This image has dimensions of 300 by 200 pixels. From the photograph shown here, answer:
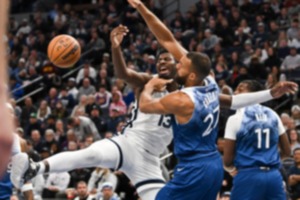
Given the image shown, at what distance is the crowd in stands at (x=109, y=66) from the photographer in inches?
549

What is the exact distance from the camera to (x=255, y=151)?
722cm

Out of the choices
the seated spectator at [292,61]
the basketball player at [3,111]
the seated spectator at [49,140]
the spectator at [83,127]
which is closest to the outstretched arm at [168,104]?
the basketball player at [3,111]

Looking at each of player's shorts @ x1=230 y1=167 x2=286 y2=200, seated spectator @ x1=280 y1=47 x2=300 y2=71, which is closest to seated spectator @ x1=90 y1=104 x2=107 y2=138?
seated spectator @ x1=280 y1=47 x2=300 y2=71

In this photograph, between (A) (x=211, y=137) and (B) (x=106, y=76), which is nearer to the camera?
(A) (x=211, y=137)

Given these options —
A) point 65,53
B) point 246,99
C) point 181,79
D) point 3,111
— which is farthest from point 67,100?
point 3,111

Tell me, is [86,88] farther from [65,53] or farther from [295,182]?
[65,53]

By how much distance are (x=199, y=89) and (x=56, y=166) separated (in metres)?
1.68

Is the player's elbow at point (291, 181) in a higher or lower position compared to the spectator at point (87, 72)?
lower

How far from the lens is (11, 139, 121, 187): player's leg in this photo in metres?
6.23

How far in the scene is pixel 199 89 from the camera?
5633 millimetres

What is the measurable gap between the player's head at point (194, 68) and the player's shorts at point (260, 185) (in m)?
1.86

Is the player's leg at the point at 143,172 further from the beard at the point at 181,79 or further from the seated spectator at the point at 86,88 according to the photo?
the seated spectator at the point at 86,88

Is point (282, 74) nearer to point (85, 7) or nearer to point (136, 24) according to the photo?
point (136, 24)

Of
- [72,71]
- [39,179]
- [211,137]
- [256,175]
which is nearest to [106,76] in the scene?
[72,71]
